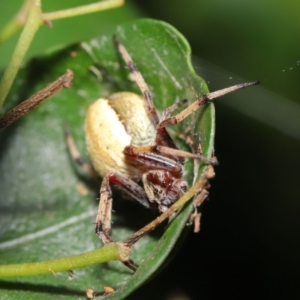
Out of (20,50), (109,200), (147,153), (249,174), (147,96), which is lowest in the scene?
(249,174)

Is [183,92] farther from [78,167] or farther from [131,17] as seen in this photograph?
[131,17]

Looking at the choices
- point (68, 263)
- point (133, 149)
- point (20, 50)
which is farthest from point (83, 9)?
point (68, 263)

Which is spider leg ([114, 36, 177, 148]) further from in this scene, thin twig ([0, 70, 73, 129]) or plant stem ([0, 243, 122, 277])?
plant stem ([0, 243, 122, 277])

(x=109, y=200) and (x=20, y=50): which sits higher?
(x=20, y=50)

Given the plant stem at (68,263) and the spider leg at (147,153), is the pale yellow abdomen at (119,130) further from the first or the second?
the plant stem at (68,263)

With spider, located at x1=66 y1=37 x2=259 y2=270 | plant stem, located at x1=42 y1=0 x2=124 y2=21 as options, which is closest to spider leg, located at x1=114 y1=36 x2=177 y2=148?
spider, located at x1=66 y1=37 x2=259 y2=270

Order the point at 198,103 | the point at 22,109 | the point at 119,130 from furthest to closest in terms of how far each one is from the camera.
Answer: the point at 119,130, the point at 22,109, the point at 198,103

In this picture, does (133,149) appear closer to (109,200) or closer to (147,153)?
(147,153)
